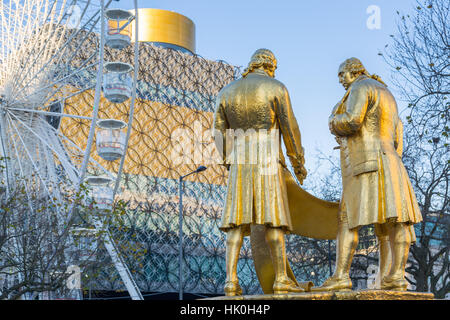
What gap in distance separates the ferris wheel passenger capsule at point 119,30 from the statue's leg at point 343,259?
19238 mm

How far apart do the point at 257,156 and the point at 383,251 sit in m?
1.91

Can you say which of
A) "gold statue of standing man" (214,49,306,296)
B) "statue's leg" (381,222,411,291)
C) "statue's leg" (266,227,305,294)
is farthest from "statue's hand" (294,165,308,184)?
"statue's leg" (381,222,411,291)

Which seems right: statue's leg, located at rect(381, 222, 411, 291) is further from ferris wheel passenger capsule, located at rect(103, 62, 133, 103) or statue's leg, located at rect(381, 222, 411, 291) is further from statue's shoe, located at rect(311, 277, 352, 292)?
ferris wheel passenger capsule, located at rect(103, 62, 133, 103)

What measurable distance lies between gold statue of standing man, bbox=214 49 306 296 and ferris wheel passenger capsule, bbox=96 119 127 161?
18536 millimetres

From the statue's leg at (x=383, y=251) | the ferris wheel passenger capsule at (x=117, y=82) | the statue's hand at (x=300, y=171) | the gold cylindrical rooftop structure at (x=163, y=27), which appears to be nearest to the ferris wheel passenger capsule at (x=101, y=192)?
the ferris wheel passenger capsule at (x=117, y=82)

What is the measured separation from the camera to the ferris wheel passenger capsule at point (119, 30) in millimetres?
25094

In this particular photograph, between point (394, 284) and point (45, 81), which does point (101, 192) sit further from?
point (394, 284)

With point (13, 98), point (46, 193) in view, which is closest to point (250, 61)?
point (46, 193)

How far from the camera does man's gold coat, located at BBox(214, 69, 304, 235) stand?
23.7 feet

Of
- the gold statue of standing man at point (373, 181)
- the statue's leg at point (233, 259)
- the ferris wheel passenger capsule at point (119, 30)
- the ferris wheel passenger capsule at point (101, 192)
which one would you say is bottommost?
the statue's leg at point (233, 259)

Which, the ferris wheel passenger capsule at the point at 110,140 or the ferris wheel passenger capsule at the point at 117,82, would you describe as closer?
the ferris wheel passenger capsule at the point at 117,82

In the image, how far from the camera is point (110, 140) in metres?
26.3

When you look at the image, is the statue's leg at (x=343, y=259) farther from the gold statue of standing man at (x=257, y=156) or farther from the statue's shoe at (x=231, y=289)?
the statue's shoe at (x=231, y=289)
